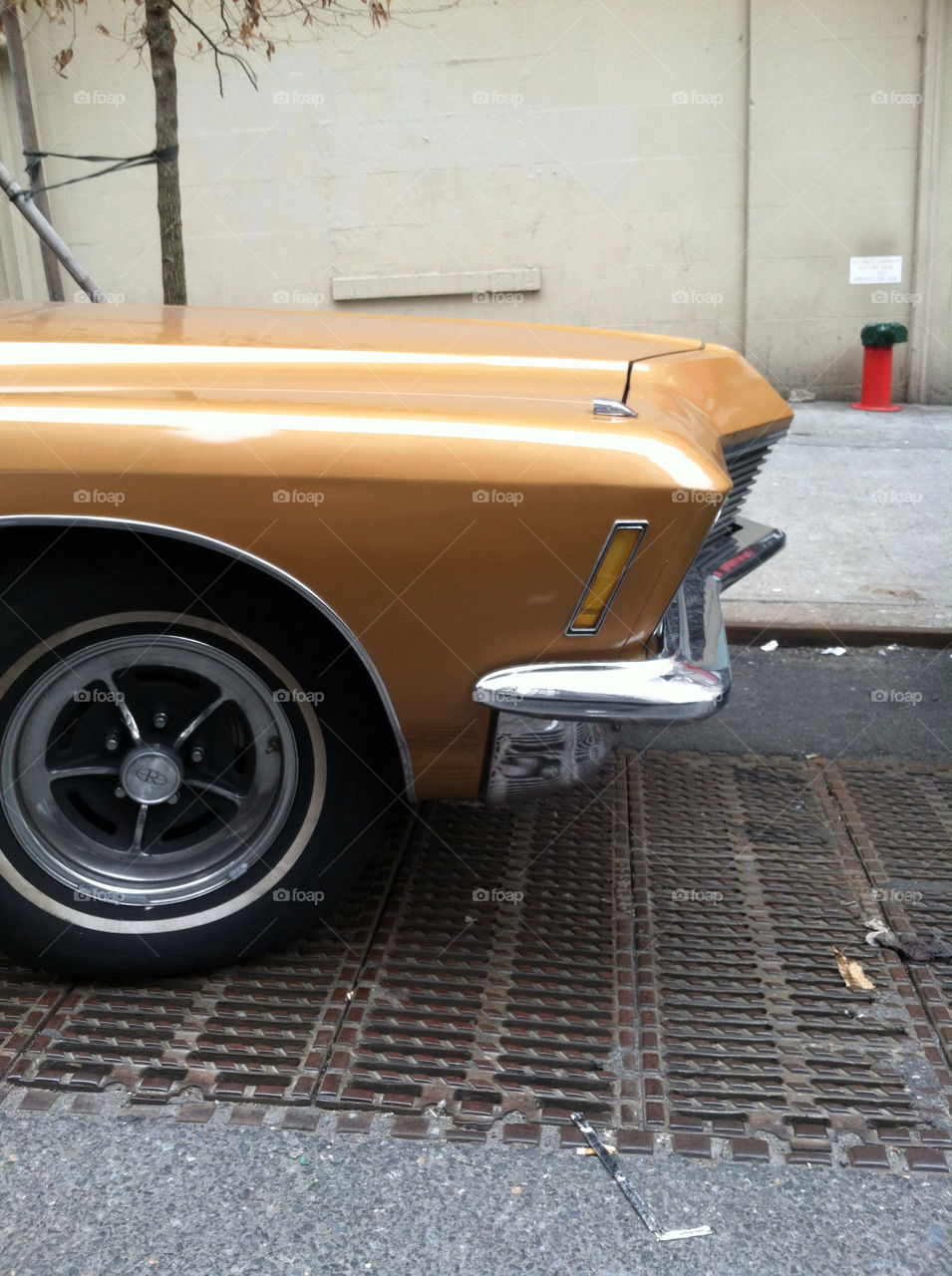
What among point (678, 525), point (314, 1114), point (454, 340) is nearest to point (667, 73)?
point (454, 340)

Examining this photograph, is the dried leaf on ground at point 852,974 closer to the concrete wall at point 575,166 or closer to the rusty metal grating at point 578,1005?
the rusty metal grating at point 578,1005

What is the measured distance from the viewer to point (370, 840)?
2.67 meters

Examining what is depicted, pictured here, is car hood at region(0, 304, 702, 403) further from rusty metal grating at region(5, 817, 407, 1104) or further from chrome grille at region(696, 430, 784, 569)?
rusty metal grating at region(5, 817, 407, 1104)

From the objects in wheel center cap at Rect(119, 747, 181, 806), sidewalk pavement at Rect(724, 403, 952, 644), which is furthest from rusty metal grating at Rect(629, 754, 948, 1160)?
sidewalk pavement at Rect(724, 403, 952, 644)

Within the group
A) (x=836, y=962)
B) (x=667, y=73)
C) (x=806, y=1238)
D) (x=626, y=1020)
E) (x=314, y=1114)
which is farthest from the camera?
(x=667, y=73)

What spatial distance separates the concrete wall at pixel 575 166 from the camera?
10.3 meters

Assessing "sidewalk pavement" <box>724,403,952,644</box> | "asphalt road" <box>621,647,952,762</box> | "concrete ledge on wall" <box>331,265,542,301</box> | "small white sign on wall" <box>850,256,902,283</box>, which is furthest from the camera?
"concrete ledge on wall" <box>331,265,542,301</box>

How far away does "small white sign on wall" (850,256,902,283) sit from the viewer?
34.7ft

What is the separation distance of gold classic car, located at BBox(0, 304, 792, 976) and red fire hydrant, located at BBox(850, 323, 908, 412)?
798 centimetres

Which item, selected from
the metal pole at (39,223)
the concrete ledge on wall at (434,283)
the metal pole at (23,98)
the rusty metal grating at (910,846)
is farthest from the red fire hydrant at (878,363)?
the metal pole at (39,223)

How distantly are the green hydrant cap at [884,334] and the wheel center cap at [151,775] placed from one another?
28.9 ft

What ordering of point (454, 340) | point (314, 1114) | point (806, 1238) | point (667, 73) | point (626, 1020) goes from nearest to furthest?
1. point (806, 1238)
2. point (314, 1114)
3. point (626, 1020)
4. point (454, 340)
5. point (667, 73)

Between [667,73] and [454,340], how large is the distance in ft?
28.0

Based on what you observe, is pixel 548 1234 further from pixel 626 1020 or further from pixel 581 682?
pixel 581 682
